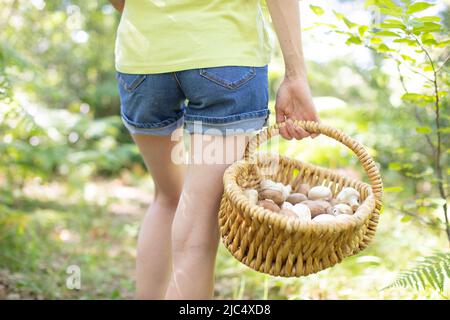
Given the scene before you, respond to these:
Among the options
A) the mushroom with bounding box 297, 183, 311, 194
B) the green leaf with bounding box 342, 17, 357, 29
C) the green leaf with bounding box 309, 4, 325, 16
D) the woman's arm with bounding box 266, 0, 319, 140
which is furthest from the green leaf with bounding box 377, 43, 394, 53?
the mushroom with bounding box 297, 183, 311, 194

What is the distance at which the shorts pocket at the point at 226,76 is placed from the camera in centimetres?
126

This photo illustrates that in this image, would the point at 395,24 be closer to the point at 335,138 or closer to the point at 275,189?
the point at 335,138

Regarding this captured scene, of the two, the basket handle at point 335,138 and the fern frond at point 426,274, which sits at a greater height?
the basket handle at point 335,138

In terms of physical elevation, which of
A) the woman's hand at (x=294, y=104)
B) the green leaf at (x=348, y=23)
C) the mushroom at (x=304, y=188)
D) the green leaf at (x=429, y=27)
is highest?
the green leaf at (x=429, y=27)

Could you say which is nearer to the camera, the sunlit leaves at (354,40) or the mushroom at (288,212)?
the mushroom at (288,212)

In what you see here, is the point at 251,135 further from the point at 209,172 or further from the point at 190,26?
the point at 190,26

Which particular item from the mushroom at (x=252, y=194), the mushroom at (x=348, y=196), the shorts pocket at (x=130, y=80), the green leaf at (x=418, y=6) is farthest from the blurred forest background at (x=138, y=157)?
the shorts pocket at (x=130, y=80)

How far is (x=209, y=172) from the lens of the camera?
1.34 meters

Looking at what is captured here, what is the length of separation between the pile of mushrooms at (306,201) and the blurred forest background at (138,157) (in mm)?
365

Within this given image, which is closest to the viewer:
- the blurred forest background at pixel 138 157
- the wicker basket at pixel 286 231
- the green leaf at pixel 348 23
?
the wicker basket at pixel 286 231

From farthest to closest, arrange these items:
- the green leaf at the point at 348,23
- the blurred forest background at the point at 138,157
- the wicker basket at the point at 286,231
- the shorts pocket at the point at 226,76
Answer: the blurred forest background at the point at 138,157 → the green leaf at the point at 348,23 → the shorts pocket at the point at 226,76 → the wicker basket at the point at 286,231

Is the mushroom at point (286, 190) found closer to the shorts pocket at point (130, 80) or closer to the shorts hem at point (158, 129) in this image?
the shorts hem at point (158, 129)

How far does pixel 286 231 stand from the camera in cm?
115
